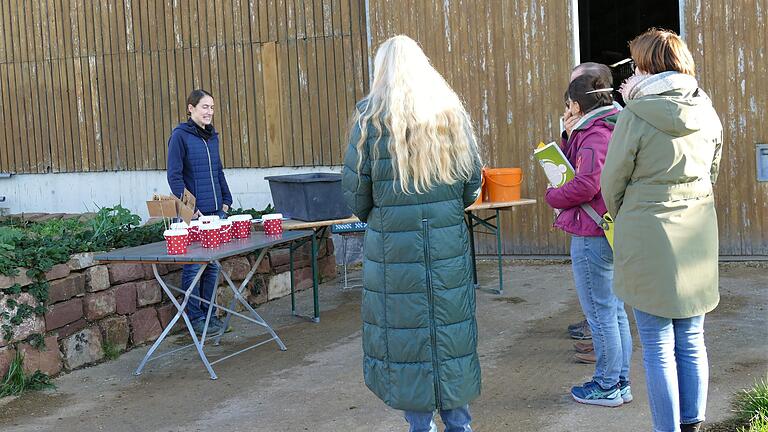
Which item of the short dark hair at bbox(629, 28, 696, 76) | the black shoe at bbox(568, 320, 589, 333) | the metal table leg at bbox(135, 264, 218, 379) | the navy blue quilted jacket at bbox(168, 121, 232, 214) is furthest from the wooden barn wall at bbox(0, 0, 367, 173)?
→ the short dark hair at bbox(629, 28, 696, 76)

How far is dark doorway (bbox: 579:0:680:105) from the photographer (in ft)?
47.3

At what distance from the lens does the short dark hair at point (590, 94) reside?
4.78 metres

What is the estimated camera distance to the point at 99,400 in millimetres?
5516

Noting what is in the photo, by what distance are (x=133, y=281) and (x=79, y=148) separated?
210 inches

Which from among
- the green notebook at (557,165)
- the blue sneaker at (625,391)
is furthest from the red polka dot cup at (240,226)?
the blue sneaker at (625,391)

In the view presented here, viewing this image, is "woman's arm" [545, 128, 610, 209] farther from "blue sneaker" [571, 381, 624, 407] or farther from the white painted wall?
the white painted wall

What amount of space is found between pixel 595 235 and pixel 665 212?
3.23 feet

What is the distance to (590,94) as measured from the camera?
4777 millimetres

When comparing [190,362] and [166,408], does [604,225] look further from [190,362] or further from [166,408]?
[190,362]

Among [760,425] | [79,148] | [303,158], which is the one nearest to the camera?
[760,425]

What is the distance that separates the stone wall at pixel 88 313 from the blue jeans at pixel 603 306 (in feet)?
10.7

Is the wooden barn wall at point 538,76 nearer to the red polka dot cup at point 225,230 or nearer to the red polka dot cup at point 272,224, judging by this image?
the red polka dot cup at point 272,224

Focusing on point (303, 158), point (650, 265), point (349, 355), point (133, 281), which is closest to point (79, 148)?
point (303, 158)

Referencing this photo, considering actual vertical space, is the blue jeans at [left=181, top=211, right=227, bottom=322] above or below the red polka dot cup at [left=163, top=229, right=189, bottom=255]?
below
